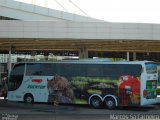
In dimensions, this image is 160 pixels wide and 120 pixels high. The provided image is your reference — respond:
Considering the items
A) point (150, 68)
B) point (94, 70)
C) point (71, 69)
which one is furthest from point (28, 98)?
point (150, 68)

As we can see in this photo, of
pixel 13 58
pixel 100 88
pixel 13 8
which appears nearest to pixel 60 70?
pixel 100 88

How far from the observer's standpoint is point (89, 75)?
23.6 m

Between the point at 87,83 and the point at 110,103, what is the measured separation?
1731 mm

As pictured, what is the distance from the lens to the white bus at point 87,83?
73.9 ft

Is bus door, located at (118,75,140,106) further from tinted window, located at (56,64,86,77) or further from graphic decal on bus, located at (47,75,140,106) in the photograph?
tinted window, located at (56,64,86,77)

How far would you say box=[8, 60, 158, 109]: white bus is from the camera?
22516mm

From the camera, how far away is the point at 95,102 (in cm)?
2359

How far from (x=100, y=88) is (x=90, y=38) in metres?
5.02

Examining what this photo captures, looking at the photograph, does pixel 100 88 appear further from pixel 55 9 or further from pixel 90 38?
pixel 55 9

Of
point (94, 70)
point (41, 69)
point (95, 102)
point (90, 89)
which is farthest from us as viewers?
point (41, 69)

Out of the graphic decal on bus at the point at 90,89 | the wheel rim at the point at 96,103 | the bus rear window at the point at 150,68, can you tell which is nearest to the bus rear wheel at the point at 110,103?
the graphic decal on bus at the point at 90,89

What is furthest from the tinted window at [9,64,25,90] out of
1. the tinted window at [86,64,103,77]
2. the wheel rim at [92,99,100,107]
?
the wheel rim at [92,99,100,107]

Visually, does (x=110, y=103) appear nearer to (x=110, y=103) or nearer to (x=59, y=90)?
(x=110, y=103)

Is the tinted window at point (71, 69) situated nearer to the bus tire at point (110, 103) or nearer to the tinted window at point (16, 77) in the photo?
the bus tire at point (110, 103)
